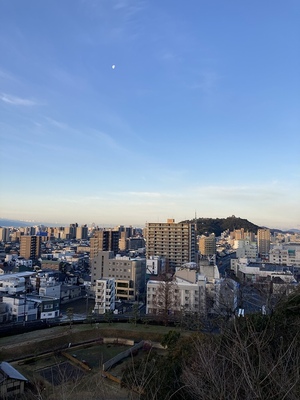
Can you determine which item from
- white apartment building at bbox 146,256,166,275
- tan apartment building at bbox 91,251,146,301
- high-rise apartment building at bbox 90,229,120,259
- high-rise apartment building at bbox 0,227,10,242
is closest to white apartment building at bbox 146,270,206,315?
tan apartment building at bbox 91,251,146,301

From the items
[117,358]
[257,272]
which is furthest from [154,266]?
[117,358]

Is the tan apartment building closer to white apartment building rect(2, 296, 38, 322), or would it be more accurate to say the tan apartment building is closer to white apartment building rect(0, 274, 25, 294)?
white apartment building rect(0, 274, 25, 294)

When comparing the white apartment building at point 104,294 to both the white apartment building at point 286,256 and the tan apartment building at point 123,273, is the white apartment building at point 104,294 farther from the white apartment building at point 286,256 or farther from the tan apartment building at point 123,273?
the white apartment building at point 286,256

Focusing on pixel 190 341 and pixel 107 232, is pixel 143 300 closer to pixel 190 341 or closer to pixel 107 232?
pixel 190 341

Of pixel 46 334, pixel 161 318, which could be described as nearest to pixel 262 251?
pixel 161 318

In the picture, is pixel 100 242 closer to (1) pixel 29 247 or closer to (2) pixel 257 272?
(1) pixel 29 247

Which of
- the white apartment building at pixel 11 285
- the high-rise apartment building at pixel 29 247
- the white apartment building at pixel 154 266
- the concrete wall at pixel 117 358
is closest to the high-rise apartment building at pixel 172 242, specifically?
the white apartment building at pixel 154 266
